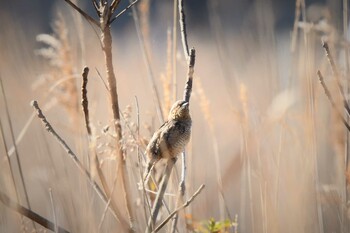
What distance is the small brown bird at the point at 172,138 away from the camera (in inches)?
54.5

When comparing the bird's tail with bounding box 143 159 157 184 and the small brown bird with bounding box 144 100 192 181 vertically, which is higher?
the small brown bird with bounding box 144 100 192 181

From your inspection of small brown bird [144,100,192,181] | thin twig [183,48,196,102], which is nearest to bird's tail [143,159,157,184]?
small brown bird [144,100,192,181]

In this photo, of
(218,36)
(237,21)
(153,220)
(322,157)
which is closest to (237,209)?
(322,157)

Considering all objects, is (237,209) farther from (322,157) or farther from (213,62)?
(213,62)

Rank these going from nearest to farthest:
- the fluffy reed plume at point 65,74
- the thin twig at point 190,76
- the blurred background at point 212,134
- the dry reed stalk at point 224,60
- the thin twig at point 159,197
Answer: the thin twig at point 159,197 → the thin twig at point 190,76 → the blurred background at point 212,134 → the fluffy reed plume at point 65,74 → the dry reed stalk at point 224,60

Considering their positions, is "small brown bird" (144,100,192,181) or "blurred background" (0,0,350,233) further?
"blurred background" (0,0,350,233)

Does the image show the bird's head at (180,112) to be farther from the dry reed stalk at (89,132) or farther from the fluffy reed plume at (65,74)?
the fluffy reed plume at (65,74)

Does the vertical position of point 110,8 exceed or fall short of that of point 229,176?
it exceeds it

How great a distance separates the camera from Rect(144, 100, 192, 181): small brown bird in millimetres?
1385

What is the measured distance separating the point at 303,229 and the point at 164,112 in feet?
1.57

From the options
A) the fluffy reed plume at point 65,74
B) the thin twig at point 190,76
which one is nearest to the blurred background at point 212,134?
the fluffy reed plume at point 65,74

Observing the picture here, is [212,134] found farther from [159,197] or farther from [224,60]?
[159,197]

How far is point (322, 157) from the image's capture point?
9.41ft

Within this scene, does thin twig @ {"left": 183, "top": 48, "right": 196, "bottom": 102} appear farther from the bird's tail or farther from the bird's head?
the bird's tail
